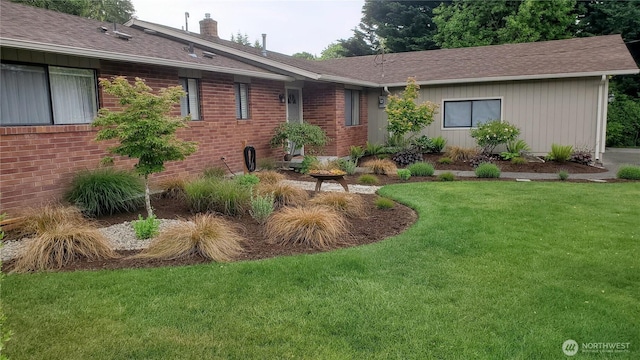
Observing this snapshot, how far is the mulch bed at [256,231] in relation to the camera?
195 inches

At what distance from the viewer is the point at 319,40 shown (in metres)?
53.2

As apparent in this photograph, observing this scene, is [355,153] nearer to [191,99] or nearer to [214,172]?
[214,172]

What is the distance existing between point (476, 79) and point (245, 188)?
10.5 meters

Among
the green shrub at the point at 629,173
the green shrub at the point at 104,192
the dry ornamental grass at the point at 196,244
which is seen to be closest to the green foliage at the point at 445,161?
the green shrub at the point at 629,173

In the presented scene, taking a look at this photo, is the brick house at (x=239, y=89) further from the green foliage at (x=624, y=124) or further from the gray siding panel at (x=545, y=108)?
the green foliage at (x=624, y=124)

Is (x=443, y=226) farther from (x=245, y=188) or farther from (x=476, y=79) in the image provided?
(x=476, y=79)

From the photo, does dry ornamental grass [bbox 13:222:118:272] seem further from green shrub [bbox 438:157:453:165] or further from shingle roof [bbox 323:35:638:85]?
shingle roof [bbox 323:35:638:85]

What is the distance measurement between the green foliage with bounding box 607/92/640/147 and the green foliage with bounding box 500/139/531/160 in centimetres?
915

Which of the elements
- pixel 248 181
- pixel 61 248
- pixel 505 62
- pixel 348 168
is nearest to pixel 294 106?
pixel 348 168

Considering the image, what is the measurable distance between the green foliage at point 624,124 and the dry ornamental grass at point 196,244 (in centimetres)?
2174

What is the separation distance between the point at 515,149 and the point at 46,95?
1319 centimetres

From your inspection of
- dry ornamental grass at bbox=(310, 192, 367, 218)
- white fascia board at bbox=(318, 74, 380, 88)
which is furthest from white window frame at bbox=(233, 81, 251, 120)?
dry ornamental grass at bbox=(310, 192, 367, 218)

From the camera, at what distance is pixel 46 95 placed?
7117 millimetres

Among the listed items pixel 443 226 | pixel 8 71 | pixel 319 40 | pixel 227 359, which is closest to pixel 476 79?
pixel 443 226
